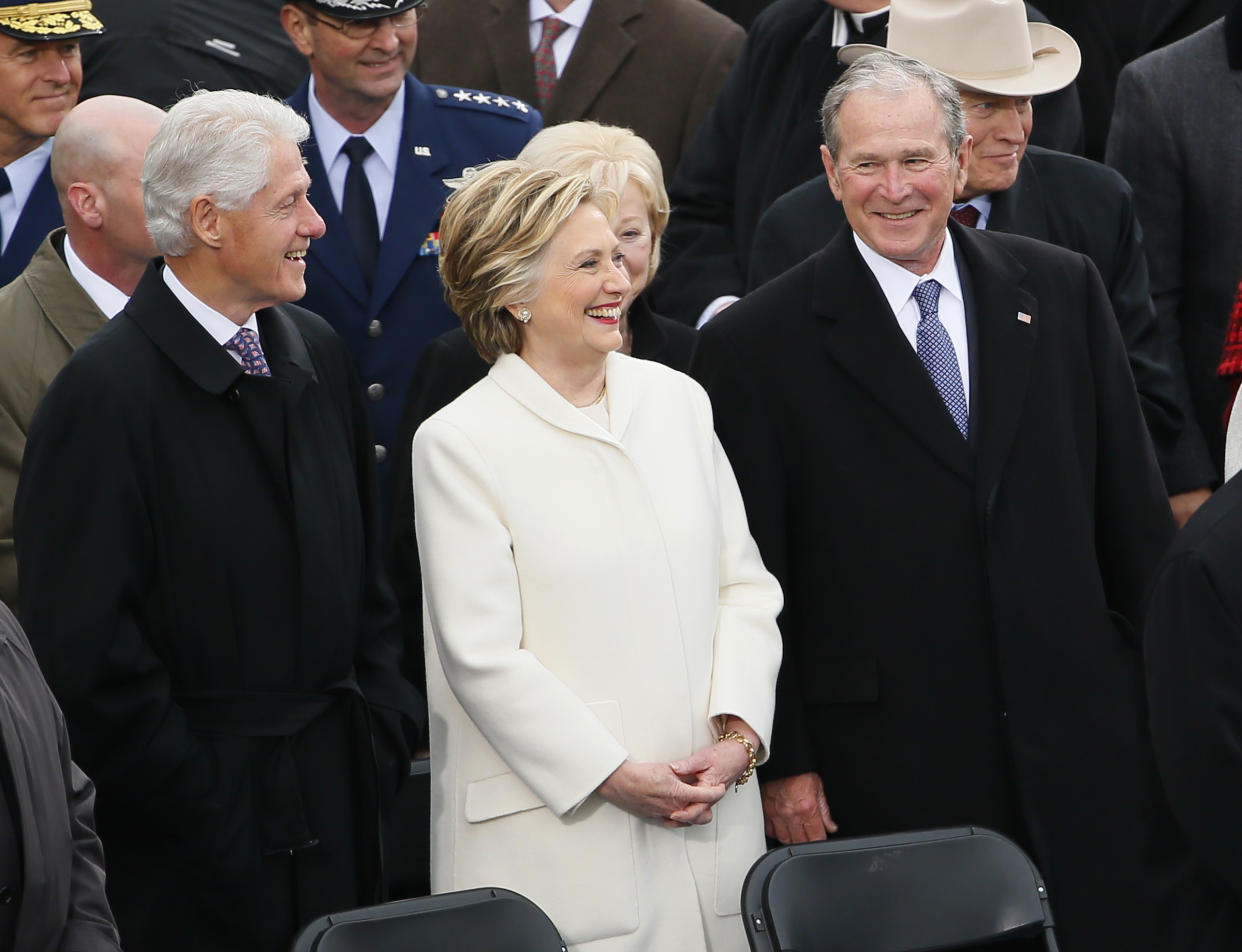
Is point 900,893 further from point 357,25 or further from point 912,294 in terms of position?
point 357,25

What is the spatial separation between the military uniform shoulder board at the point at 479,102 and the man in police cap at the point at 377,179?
0.09 ft

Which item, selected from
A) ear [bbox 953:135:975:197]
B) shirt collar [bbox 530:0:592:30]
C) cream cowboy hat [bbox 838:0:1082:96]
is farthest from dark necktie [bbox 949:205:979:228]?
shirt collar [bbox 530:0:592:30]

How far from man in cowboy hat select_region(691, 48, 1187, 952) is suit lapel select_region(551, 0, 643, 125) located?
5.97 ft

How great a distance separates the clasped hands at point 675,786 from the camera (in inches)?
139

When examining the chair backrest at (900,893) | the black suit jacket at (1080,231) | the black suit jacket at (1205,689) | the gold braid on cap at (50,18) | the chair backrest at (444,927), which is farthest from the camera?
the gold braid on cap at (50,18)

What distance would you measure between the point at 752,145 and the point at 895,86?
1.34m

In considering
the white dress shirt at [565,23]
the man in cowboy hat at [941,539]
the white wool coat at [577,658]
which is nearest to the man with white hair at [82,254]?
the white wool coat at [577,658]

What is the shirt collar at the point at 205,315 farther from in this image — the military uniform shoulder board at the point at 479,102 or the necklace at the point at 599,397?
the military uniform shoulder board at the point at 479,102

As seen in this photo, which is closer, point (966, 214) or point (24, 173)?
point (966, 214)

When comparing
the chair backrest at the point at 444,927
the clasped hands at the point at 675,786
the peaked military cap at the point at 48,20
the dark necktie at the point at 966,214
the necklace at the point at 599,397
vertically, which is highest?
the peaked military cap at the point at 48,20

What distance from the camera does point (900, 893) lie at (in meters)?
3.47

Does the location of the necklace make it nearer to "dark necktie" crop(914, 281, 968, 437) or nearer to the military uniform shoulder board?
"dark necktie" crop(914, 281, 968, 437)

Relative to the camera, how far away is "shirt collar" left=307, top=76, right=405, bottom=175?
5137mm

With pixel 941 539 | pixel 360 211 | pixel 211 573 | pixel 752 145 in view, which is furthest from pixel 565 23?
pixel 211 573
